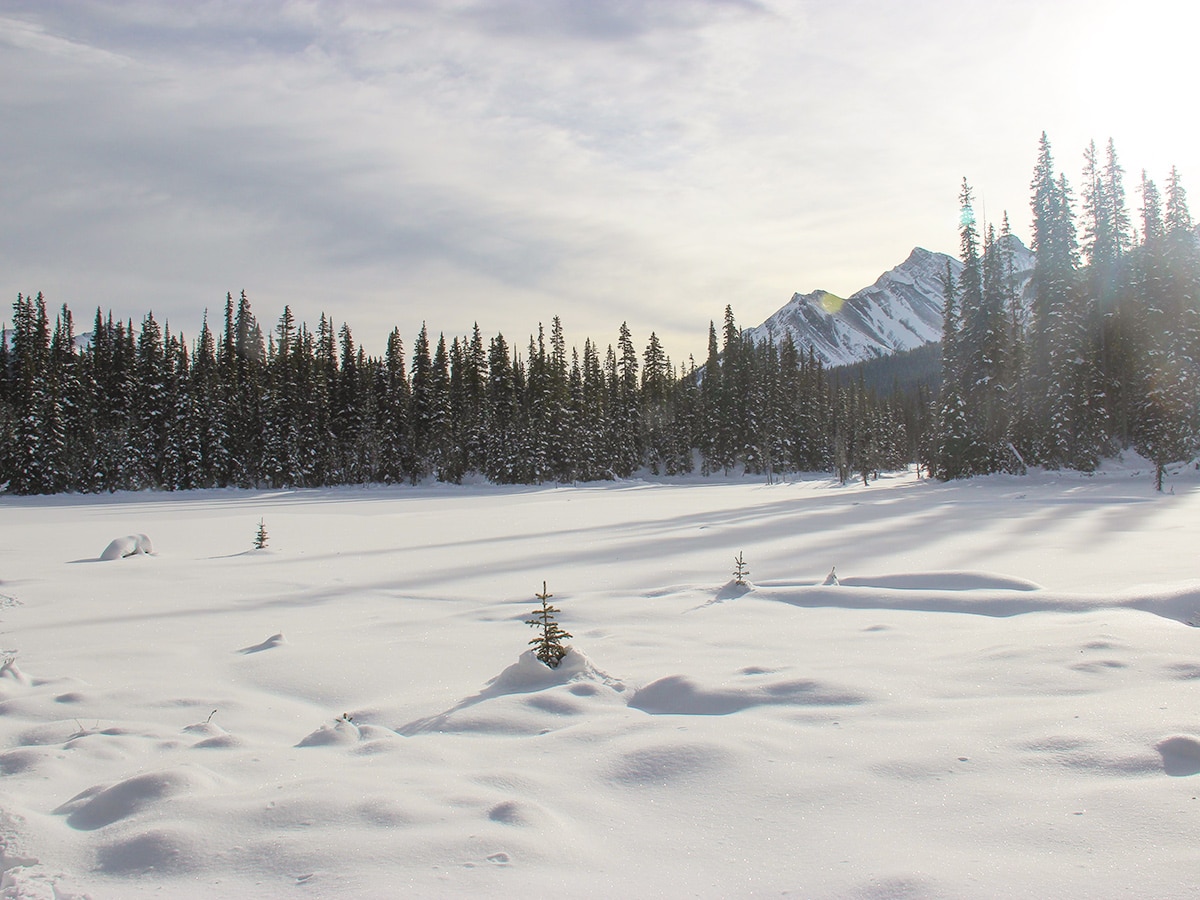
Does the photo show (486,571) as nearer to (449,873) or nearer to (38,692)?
(38,692)

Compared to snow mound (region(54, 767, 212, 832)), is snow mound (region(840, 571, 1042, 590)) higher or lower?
lower

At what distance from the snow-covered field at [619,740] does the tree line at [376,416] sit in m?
51.5

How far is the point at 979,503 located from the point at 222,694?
24.3 metres

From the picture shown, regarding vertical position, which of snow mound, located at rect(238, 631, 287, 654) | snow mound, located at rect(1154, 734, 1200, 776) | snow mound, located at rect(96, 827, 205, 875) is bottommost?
snow mound, located at rect(238, 631, 287, 654)

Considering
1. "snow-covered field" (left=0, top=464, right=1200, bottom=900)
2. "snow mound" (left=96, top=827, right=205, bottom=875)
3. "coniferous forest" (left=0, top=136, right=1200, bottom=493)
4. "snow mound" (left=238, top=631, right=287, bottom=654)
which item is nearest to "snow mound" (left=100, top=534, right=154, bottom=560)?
"snow-covered field" (left=0, top=464, right=1200, bottom=900)

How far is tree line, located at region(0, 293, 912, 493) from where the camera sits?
5847cm

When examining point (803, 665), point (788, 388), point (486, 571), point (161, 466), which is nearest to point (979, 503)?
point (486, 571)

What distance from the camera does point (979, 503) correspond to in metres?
23.6

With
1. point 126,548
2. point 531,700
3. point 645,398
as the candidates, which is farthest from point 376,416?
point 531,700

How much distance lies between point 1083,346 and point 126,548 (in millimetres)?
42897

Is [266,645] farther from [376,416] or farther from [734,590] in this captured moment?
[376,416]

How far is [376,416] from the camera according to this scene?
68.2 meters

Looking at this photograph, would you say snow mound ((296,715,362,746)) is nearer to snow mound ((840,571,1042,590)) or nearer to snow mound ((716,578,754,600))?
snow mound ((716,578,754,600))

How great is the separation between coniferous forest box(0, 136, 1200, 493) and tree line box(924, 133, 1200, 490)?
0.37ft
